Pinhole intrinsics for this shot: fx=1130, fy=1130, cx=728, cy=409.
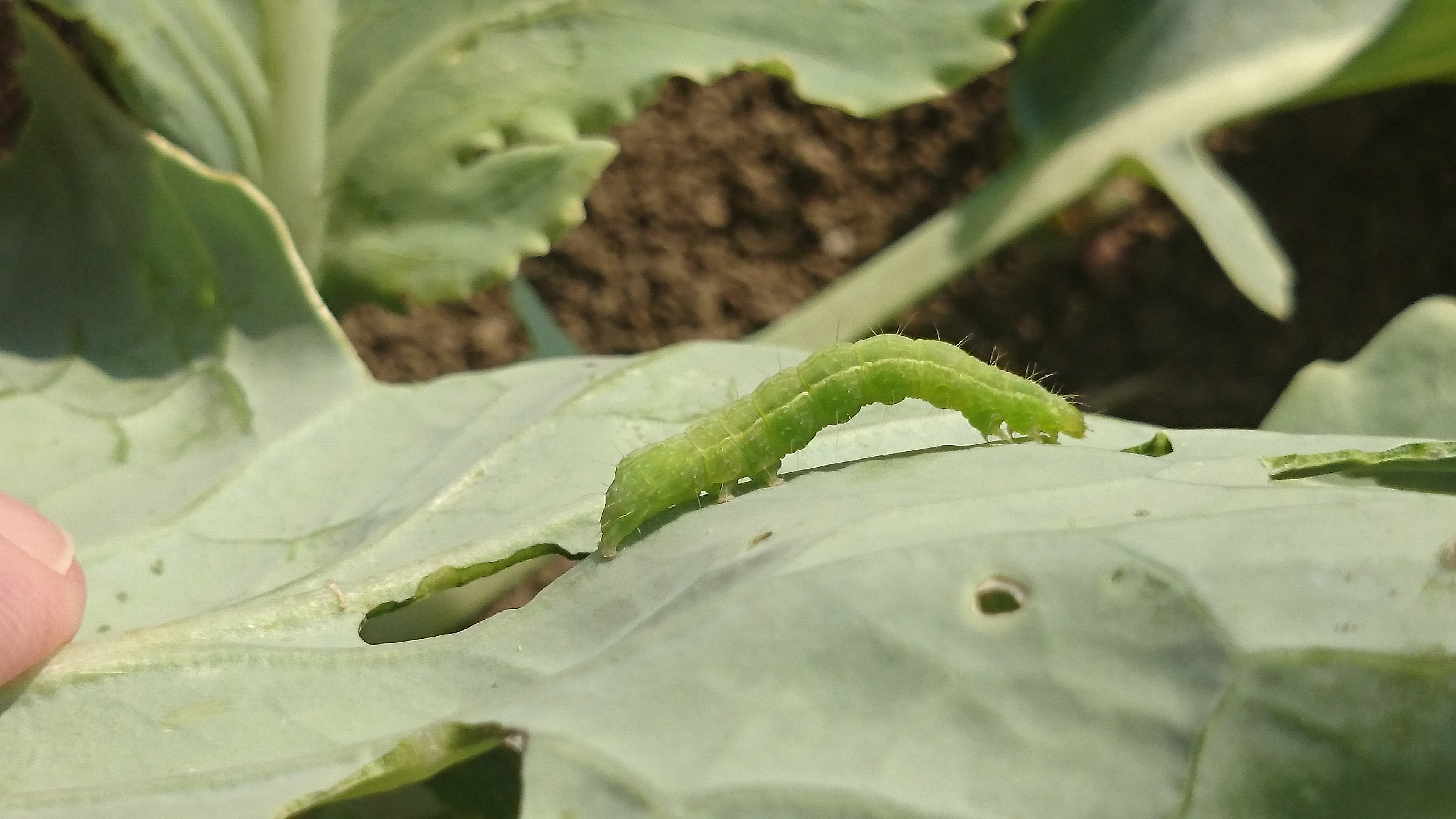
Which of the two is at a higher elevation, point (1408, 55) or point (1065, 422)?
point (1408, 55)

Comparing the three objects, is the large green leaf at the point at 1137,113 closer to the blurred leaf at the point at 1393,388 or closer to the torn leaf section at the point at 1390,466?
the blurred leaf at the point at 1393,388

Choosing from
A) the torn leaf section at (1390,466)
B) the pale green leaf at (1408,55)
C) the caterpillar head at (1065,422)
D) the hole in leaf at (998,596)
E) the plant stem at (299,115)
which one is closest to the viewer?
the hole in leaf at (998,596)

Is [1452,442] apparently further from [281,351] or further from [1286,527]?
[281,351]

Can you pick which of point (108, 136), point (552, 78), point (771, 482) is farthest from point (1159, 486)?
point (108, 136)

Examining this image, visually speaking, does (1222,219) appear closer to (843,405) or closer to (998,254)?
(998,254)

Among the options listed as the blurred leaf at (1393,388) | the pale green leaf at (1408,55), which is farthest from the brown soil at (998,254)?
the blurred leaf at (1393,388)

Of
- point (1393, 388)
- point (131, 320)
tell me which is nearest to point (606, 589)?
point (131, 320)
